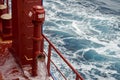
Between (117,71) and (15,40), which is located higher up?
(15,40)

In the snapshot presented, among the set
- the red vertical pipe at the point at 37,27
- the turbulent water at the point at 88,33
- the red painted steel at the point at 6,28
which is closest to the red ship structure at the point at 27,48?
the red vertical pipe at the point at 37,27

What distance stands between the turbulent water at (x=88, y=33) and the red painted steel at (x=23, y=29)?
459 centimetres

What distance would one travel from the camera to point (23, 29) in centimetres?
512

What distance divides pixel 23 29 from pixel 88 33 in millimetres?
9009

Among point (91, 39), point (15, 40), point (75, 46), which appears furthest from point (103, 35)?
point (15, 40)

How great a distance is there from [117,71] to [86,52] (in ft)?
6.34

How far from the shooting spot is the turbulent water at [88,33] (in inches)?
420

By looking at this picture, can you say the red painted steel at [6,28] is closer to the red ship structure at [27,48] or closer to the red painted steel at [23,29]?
the red ship structure at [27,48]

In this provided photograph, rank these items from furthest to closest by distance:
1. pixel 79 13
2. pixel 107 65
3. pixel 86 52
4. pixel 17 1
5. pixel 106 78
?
pixel 79 13 < pixel 86 52 < pixel 107 65 < pixel 106 78 < pixel 17 1

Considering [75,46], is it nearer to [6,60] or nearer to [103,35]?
[103,35]

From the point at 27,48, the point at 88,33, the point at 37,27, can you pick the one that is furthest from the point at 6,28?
the point at 88,33

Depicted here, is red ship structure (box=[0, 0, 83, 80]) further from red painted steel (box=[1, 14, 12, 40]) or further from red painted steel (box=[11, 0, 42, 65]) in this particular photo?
red painted steel (box=[1, 14, 12, 40])

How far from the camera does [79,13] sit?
16.7 meters

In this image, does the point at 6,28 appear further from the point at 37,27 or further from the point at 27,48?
the point at 37,27
